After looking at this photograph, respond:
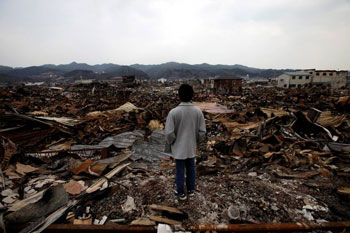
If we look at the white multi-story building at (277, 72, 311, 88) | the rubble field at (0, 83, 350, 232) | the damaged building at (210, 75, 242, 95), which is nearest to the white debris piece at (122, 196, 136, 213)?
the rubble field at (0, 83, 350, 232)

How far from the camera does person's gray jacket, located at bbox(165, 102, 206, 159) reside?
6.96ft

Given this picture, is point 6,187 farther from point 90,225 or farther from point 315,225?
point 315,225

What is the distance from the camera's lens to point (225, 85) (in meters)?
28.3

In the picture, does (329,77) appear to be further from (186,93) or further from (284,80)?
(186,93)

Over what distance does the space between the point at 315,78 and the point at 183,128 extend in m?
55.9

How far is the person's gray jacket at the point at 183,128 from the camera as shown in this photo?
2.12 meters

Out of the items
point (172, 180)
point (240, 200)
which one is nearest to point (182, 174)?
point (172, 180)

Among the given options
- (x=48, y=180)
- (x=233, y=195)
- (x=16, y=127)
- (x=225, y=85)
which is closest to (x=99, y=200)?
(x=48, y=180)

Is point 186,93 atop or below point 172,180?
atop

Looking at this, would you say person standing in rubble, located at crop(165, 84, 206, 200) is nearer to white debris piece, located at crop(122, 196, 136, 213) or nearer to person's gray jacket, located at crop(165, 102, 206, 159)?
person's gray jacket, located at crop(165, 102, 206, 159)

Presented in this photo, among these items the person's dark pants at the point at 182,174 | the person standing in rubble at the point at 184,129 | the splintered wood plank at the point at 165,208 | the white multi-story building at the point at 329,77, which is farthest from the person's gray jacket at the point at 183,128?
the white multi-story building at the point at 329,77

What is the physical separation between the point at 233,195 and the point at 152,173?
1.67 meters

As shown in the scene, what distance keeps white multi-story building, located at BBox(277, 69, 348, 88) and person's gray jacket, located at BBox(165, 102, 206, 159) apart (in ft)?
161

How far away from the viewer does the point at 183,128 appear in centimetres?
216
